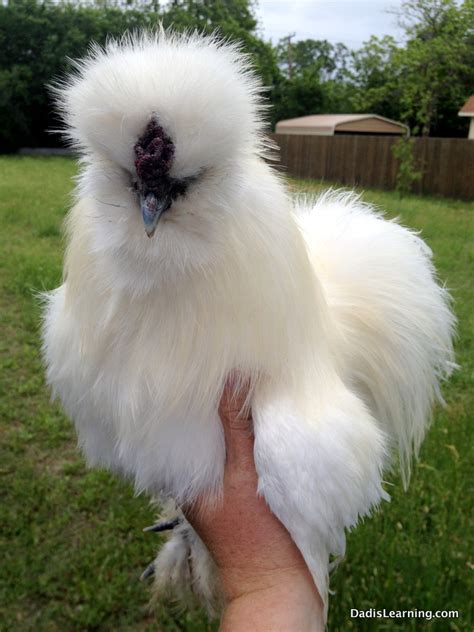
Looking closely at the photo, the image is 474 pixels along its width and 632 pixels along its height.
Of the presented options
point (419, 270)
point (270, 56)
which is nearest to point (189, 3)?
point (270, 56)

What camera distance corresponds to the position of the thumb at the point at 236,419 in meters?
1.66

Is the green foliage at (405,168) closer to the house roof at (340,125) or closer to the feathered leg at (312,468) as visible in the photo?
the house roof at (340,125)

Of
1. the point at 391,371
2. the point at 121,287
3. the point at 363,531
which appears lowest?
the point at 363,531

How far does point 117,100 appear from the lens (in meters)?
1.32

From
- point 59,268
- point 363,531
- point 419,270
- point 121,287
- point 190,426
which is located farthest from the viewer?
point 59,268

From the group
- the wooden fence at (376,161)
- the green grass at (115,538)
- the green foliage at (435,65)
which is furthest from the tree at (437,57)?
the green grass at (115,538)

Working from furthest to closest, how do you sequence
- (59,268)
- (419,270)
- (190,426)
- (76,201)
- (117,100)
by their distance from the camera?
(59,268), (419,270), (76,201), (190,426), (117,100)

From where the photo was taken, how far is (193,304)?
157 cm

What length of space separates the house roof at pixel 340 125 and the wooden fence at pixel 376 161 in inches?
263

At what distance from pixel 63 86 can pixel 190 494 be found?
1.18m

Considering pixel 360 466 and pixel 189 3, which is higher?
pixel 189 3

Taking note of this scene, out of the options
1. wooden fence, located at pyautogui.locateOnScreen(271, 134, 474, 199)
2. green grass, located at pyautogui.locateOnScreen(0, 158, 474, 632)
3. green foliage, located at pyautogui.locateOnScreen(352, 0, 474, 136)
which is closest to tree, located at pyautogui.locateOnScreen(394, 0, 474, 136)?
green foliage, located at pyautogui.locateOnScreen(352, 0, 474, 136)

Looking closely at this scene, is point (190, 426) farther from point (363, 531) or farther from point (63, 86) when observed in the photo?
point (363, 531)

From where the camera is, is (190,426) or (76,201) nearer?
(190,426)
